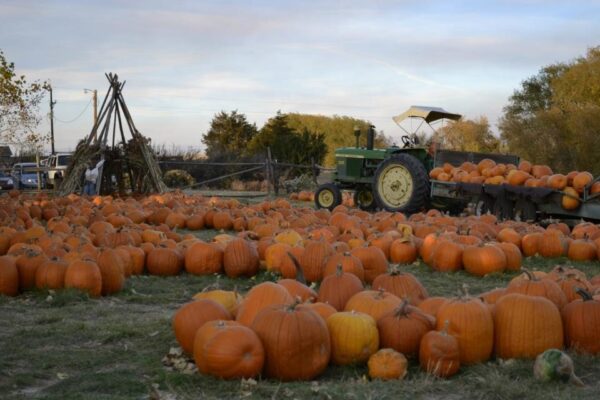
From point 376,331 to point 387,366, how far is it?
33 cm

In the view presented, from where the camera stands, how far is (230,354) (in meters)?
4.23

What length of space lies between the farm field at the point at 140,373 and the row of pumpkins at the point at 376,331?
0.29ft

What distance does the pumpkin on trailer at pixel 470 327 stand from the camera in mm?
4590

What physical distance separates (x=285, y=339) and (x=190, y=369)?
0.63 m

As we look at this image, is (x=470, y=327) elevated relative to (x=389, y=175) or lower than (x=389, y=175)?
lower

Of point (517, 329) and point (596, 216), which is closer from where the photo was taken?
point (517, 329)

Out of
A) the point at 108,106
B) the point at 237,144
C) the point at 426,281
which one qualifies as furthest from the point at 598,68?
the point at 426,281

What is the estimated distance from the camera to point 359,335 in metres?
4.55

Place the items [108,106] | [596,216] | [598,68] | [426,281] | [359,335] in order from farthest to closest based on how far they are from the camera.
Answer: [598,68] → [108,106] → [596,216] → [426,281] → [359,335]

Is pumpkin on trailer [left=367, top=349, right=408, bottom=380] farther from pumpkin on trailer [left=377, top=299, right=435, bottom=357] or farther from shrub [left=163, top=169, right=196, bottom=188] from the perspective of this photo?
shrub [left=163, top=169, right=196, bottom=188]

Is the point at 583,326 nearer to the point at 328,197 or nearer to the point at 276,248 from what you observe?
the point at 276,248

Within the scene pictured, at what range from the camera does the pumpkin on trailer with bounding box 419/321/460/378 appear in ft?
14.4

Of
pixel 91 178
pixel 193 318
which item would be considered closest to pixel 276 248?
pixel 193 318

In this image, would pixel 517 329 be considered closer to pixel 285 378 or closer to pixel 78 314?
pixel 285 378
